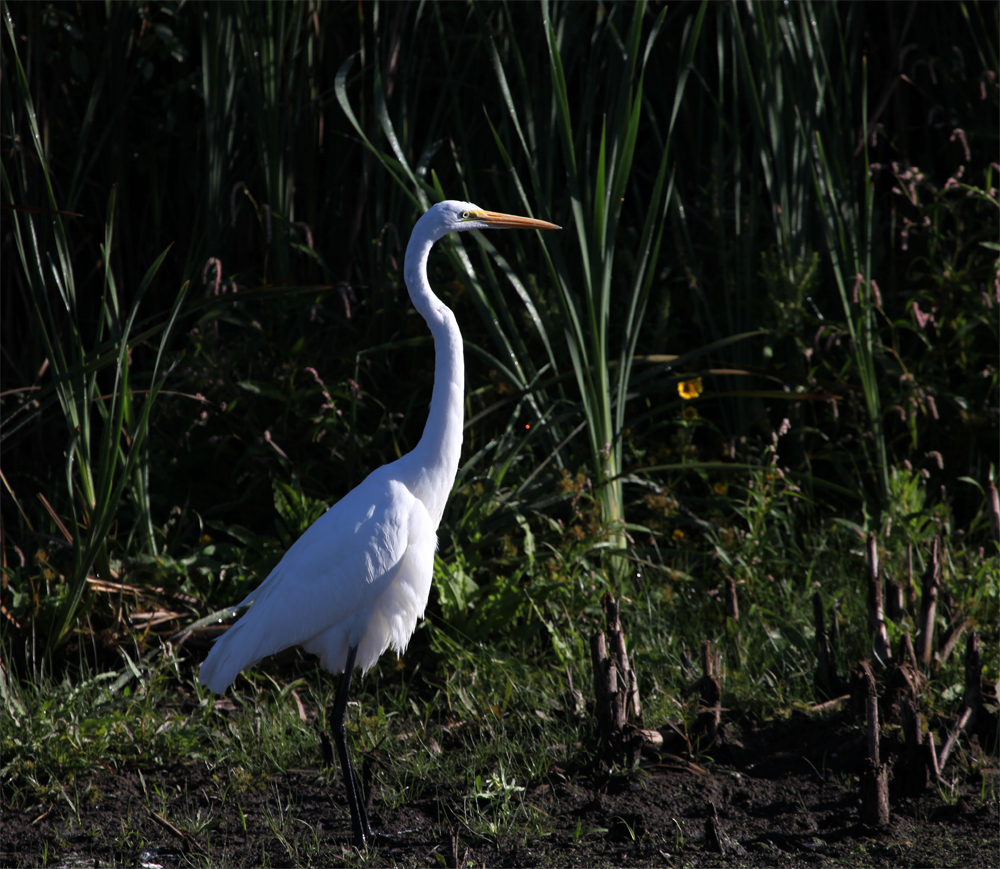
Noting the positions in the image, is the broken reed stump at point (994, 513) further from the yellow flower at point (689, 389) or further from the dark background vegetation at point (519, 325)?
the yellow flower at point (689, 389)

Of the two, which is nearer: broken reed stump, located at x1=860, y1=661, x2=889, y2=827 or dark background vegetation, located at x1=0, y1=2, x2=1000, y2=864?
broken reed stump, located at x1=860, y1=661, x2=889, y2=827

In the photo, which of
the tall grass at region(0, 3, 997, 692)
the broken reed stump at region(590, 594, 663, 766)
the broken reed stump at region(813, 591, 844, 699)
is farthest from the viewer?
the tall grass at region(0, 3, 997, 692)

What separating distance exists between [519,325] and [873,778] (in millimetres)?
2195

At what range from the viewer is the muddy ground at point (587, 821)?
191 cm

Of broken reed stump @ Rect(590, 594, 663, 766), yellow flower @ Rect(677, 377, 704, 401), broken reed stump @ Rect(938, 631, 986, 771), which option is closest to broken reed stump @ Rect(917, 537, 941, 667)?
broken reed stump @ Rect(938, 631, 986, 771)

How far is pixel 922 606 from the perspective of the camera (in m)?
2.34

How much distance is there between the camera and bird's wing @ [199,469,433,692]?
230cm

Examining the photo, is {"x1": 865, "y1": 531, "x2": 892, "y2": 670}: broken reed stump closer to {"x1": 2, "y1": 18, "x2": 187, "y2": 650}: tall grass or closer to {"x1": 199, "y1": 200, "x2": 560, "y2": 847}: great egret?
{"x1": 199, "y1": 200, "x2": 560, "y2": 847}: great egret

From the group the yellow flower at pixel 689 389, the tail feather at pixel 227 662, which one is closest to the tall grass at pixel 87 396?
the tail feather at pixel 227 662

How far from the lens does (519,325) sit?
3.64 meters

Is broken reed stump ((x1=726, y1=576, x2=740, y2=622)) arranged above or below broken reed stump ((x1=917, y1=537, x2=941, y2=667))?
below

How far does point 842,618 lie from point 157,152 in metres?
3.16

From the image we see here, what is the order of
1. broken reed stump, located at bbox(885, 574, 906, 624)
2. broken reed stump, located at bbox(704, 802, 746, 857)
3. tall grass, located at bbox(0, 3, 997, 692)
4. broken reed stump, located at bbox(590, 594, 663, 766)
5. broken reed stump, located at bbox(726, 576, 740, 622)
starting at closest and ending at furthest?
broken reed stump, located at bbox(704, 802, 746, 857) < broken reed stump, located at bbox(590, 594, 663, 766) < broken reed stump, located at bbox(885, 574, 906, 624) < broken reed stump, located at bbox(726, 576, 740, 622) < tall grass, located at bbox(0, 3, 997, 692)

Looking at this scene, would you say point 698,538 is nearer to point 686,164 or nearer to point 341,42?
point 686,164
